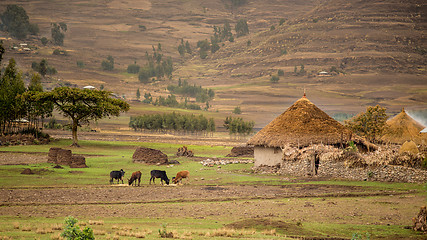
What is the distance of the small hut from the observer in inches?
1587

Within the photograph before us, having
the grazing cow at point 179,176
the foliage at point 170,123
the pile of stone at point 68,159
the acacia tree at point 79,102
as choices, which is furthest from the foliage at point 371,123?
the foliage at point 170,123

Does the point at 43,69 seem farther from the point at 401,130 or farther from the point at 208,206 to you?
the point at 208,206

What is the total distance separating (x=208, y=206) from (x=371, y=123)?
116 ft

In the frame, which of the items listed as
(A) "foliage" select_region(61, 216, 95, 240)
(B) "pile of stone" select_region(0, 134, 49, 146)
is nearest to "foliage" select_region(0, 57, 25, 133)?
(B) "pile of stone" select_region(0, 134, 49, 146)

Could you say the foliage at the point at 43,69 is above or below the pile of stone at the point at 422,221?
above

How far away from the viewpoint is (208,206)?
2492cm

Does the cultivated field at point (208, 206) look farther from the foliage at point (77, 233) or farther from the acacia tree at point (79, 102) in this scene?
the acacia tree at point (79, 102)

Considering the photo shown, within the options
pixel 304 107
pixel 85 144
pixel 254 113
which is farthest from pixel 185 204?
pixel 254 113

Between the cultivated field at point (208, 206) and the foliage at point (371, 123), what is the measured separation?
68.5ft

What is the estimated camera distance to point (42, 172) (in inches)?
1379

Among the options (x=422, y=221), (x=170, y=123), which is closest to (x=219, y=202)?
(x=422, y=221)

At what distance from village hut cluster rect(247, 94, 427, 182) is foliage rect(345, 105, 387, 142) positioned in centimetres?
1200

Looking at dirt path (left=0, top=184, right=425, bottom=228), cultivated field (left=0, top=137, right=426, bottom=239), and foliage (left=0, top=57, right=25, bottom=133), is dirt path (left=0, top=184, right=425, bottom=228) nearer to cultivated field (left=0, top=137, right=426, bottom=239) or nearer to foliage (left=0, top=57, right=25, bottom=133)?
cultivated field (left=0, top=137, right=426, bottom=239)

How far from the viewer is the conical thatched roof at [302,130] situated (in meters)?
40.5
